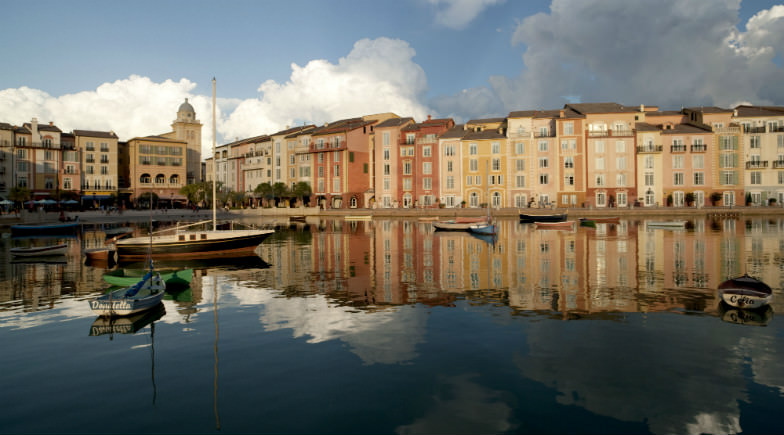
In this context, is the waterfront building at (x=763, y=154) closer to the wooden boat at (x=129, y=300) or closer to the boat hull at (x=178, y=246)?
the boat hull at (x=178, y=246)

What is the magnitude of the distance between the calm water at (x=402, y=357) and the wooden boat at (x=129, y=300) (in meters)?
0.44

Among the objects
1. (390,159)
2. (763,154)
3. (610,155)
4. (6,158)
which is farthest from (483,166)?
(6,158)

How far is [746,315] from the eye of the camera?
49.0 feet

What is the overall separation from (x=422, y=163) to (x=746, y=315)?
78.5 m

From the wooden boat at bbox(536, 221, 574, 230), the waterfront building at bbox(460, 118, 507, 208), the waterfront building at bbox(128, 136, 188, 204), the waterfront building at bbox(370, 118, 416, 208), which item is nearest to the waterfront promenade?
the waterfront building at bbox(460, 118, 507, 208)

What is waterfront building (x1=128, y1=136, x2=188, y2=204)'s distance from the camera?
103875 millimetres

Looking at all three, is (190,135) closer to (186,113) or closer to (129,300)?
(186,113)

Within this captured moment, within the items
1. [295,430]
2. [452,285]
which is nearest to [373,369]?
[295,430]

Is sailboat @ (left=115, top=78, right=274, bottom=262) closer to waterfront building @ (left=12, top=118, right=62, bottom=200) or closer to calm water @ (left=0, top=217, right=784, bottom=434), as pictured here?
calm water @ (left=0, top=217, right=784, bottom=434)

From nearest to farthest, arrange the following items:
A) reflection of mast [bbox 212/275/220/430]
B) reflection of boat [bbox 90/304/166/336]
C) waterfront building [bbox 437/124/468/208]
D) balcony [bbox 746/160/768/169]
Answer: reflection of mast [bbox 212/275/220/430], reflection of boat [bbox 90/304/166/336], balcony [bbox 746/160/768/169], waterfront building [bbox 437/124/468/208]

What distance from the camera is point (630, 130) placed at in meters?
81.8

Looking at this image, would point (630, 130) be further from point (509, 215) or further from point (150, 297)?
point (150, 297)

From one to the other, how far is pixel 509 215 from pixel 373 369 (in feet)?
226

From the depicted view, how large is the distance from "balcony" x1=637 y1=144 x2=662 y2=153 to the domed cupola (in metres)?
102
